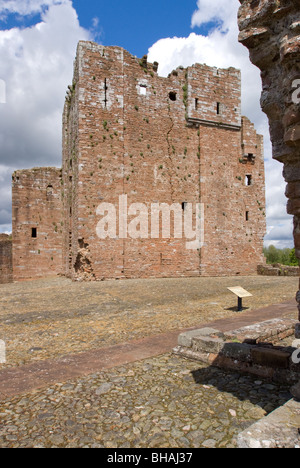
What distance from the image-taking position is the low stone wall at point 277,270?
695 inches

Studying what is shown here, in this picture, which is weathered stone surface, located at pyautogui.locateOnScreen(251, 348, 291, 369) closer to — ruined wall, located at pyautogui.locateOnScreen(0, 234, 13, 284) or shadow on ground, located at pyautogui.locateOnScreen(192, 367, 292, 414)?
shadow on ground, located at pyautogui.locateOnScreen(192, 367, 292, 414)

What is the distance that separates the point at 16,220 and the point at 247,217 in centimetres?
1349

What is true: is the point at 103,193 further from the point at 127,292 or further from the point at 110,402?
the point at 110,402

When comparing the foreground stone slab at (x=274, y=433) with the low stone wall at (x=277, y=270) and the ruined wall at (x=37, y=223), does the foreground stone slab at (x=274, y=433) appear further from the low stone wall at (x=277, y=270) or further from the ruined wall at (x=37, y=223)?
the ruined wall at (x=37, y=223)

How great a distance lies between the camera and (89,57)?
1628 cm

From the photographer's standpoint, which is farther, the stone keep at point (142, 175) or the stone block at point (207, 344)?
the stone keep at point (142, 175)

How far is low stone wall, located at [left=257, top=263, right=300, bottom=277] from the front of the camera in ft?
58.0

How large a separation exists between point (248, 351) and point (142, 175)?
14034 mm

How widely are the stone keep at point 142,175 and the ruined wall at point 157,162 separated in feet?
0.18

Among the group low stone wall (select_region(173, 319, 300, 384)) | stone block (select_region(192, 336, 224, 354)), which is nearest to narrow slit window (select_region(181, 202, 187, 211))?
low stone wall (select_region(173, 319, 300, 384))

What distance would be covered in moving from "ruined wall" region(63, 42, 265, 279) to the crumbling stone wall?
523 inches

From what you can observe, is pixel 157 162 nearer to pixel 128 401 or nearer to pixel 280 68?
pixel 280 68

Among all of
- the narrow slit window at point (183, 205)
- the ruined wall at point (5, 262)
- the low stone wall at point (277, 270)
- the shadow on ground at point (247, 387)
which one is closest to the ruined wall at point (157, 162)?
the narrow slit window at point (183, 205)
